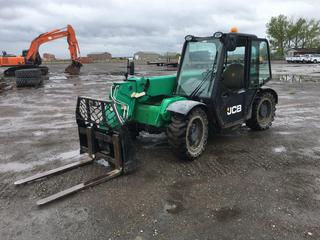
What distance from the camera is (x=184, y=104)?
5066 millimetres

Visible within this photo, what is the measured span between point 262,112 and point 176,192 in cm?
396

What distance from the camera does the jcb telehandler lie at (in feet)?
16.0

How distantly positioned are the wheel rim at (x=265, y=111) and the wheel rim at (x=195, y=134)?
241cm

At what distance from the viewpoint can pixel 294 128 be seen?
765cm

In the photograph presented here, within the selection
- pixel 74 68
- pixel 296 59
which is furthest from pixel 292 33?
pixel 74 68

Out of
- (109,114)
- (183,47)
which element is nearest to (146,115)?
(109,114)

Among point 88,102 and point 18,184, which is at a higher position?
point 88,102

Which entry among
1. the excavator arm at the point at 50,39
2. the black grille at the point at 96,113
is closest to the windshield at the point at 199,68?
the black grille at the point at 96,113

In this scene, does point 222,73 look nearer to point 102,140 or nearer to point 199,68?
point 199,68

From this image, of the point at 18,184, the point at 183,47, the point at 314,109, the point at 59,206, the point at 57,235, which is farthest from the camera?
the point at 314,109

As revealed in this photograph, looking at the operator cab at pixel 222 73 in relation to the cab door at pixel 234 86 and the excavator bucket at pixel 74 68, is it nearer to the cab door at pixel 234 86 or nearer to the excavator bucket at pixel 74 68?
the cab door at pixel 234 86

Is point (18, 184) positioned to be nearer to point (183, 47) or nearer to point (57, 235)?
point (57, 235)

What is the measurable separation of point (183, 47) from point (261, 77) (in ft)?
6.70

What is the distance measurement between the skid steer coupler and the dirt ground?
12cm
